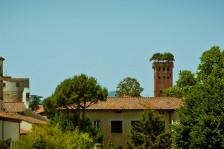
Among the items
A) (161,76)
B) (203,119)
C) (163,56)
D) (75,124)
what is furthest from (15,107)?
(161,76)

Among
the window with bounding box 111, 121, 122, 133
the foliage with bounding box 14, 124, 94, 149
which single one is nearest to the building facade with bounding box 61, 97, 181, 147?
the window with bounding box 111, 121, 122, 133

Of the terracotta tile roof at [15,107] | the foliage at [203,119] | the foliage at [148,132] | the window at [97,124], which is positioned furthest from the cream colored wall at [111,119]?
the foliage at [203,119]

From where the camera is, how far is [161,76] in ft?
439

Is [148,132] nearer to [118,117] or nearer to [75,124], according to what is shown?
[75,124]

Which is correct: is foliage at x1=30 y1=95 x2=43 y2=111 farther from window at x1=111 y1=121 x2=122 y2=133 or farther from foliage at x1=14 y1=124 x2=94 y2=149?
foliage at x1=14 y1=124 x2=94 y2=149

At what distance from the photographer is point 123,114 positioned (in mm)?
53625

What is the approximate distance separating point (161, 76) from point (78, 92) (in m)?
87.4

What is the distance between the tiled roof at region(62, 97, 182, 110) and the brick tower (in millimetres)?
Answer: 75691

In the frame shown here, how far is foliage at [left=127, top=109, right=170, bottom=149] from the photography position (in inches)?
1834

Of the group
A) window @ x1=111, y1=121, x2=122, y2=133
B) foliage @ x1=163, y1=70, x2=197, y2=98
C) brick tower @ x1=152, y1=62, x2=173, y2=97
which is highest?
brick tower @ x1=152, y1=62, x2=173, y2=97

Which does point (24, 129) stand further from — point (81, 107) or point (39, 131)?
point (39, 131)

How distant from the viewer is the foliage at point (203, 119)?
35.0 m

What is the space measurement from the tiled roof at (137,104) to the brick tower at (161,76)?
75.7m

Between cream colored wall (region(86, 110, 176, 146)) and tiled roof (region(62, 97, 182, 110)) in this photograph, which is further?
cream colored wall (region(86, 110, 176, 146))
